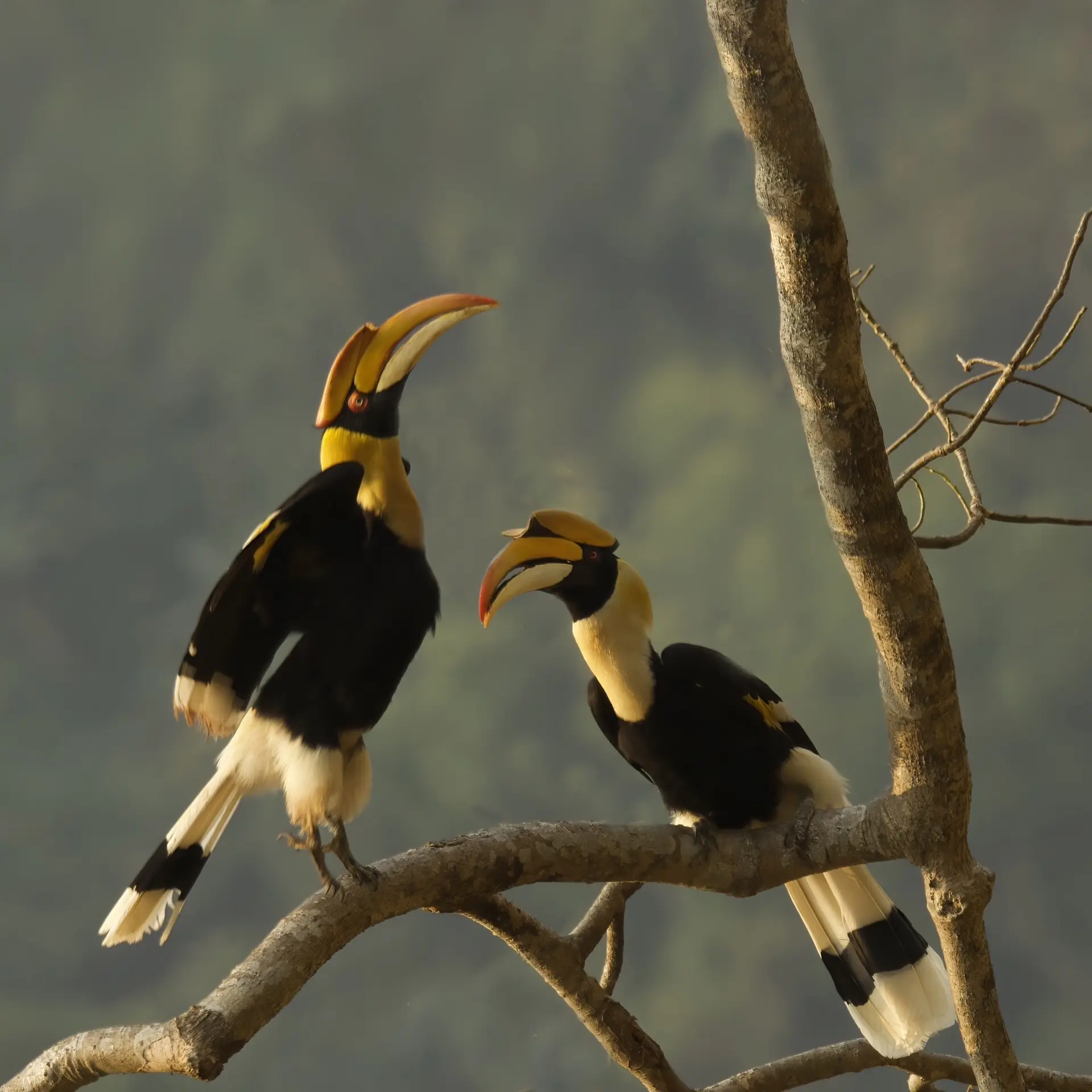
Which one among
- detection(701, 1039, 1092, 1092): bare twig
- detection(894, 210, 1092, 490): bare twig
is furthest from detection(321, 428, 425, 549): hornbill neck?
detection(701, 1039, 1092, 1092): bare twig

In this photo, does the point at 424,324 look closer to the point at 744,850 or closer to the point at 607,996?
the point at 744,850

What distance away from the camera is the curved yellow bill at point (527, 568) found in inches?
62.8

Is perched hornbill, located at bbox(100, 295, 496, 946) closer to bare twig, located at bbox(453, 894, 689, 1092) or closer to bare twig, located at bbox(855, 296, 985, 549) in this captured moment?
bare twig, located at bbox(453, 894, 689, 1092)

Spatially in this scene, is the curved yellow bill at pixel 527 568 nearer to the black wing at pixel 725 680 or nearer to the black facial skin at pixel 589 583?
the black facial skin at pixel 589 583

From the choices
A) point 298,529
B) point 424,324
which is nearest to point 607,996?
point 298,529

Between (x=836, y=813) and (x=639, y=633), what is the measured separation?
385mm

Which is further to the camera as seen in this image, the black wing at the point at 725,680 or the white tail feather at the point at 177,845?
the black wing at the point at 725,680

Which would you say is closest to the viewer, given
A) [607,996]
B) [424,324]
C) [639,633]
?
[424,324]

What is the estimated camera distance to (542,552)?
167 centimetres

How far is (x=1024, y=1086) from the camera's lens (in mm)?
1773

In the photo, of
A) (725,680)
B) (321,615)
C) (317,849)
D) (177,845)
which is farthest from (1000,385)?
(177,845)

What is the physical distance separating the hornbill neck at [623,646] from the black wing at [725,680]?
0.06 meters

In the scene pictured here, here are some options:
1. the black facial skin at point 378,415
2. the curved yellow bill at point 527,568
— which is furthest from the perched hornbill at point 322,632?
the curved yellow bill at point 527,568

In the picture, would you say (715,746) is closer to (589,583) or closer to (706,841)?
(706,841)
